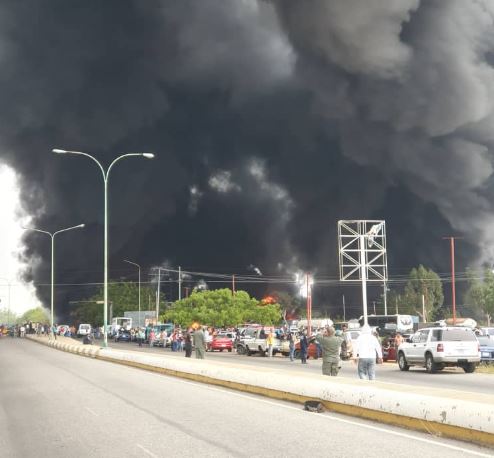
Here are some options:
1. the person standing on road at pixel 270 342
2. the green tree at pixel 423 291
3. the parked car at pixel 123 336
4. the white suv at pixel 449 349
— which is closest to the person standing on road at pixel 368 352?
the white suv at pixel 449 349

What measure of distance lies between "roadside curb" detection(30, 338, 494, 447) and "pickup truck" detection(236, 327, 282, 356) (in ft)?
82.2

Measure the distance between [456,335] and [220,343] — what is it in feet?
99.7

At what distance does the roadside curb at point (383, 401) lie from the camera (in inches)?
428

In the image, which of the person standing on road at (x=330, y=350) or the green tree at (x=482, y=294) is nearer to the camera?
the person standing on road at (x=330, y=350)

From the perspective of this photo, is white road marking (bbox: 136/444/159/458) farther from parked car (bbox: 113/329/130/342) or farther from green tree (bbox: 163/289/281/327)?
green tree (bbox: 163/289/281/327)

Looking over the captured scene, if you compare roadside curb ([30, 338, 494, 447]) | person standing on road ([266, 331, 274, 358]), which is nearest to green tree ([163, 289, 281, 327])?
person standing on road ([266, 331, 274, 358])

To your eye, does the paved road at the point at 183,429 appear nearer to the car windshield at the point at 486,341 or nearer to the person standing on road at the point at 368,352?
the person standing on road at the point at 368,352

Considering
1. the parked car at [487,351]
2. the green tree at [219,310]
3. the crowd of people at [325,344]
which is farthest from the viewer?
the green tree at [219,310]

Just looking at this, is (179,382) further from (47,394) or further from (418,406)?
(418,406)

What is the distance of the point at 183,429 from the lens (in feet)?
39.2

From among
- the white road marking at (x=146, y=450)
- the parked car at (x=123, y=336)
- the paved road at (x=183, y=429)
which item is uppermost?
the white road marking at (x=146, y=450)

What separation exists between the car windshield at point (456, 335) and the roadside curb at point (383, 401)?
11164mm

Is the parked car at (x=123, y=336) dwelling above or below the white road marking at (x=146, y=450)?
below

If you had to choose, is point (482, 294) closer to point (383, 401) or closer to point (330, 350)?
point (330, 350)
